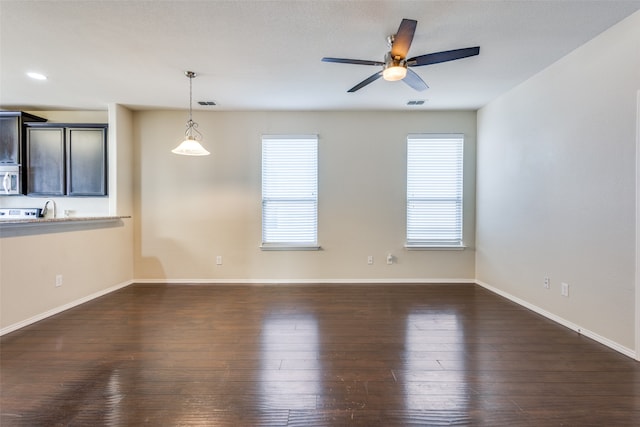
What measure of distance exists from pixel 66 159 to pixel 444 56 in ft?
16.5

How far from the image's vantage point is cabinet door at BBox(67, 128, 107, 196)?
3914 millimetres

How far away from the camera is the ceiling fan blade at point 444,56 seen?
2.03 metres

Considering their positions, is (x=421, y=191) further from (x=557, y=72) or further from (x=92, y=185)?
(x=92, y=185)

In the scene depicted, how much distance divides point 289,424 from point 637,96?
11.2 feet

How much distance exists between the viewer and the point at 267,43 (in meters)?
2.42

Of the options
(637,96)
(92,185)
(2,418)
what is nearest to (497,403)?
(637,96)

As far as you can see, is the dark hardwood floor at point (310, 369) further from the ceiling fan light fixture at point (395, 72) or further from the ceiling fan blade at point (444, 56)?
the ceiling fan blade at point (444, 56)

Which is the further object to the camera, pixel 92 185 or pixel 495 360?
pixel 92 185

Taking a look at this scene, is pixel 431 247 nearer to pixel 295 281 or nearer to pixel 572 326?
pixel 572 326

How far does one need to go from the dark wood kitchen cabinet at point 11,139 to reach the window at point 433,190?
5726 millimetres

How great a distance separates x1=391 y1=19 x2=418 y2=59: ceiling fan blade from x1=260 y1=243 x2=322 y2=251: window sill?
9.28ft

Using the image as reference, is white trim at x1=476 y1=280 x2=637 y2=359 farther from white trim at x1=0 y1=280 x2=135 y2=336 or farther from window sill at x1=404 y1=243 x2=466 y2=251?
white trim at x1=0 y1=280 x2=135 y2=336

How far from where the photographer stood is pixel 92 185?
3.94 metres

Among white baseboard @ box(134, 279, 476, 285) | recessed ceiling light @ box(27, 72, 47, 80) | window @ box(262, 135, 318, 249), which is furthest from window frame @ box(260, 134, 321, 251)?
recessed ceiling light @ box(27, 72, 47, 80)
